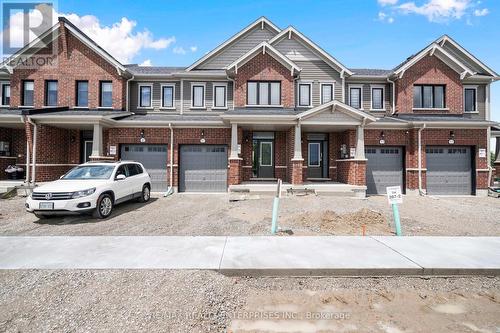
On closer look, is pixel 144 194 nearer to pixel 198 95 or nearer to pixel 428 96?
pixel 198 95

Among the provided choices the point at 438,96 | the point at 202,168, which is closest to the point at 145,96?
the point at 202,168

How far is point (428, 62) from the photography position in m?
15.1

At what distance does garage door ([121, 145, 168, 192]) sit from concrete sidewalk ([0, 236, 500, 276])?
788 centimetres

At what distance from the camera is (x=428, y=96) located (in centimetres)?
1536

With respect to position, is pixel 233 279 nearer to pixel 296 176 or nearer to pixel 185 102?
pixel 296 176

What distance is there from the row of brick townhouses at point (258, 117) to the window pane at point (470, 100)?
6cm

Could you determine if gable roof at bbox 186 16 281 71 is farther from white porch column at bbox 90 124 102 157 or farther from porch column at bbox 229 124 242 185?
white porch column at bbox 90 124 102 157

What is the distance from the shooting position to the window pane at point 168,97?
15859 millimetres

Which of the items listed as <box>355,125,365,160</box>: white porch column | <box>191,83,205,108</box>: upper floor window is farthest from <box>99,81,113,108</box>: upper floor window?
<box>355,125,365,160</box>: white porch column

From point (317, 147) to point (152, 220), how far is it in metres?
11.0

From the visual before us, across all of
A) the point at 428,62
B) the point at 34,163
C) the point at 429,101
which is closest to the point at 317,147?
the point at 429,101

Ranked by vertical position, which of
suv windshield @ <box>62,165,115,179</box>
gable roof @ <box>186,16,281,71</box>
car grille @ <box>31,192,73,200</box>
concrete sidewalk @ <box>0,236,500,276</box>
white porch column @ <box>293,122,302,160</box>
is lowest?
concrete sidewalk @ <box>0,236,500,276</box>

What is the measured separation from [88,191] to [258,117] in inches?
314

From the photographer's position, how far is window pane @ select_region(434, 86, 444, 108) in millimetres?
15297
